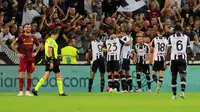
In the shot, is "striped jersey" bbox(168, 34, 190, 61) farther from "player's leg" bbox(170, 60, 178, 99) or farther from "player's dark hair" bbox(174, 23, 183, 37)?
"player's leg" bbox(170, 60, 178, 99)

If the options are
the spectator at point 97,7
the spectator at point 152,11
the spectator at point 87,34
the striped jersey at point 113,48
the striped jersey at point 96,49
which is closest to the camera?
the striped jersey at point 113,48

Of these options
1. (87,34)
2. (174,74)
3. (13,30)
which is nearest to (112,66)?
(87,34)

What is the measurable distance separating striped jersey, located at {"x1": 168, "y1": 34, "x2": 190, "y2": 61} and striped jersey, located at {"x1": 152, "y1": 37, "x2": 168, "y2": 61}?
→ 5.26 metres

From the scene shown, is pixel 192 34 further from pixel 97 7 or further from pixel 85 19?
pixel 85 19

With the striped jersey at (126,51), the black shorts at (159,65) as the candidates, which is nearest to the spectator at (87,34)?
the striped jersey at (126,51)

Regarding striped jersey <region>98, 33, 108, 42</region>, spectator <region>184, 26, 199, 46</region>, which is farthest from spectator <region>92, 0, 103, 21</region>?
spectator <region>184, 26, 199, 46</region>

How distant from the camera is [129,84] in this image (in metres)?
28.2

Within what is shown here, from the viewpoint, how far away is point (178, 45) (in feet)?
71.3

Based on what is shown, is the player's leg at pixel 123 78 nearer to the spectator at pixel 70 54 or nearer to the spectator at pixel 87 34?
the spectator at pixel 70 54

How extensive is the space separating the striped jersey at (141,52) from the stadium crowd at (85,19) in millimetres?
1014

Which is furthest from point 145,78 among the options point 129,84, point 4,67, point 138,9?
point 4,67

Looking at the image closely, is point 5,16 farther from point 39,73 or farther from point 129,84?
point 129,84

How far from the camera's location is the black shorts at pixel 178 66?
21484 millimetres

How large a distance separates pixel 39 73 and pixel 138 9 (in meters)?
6.07
